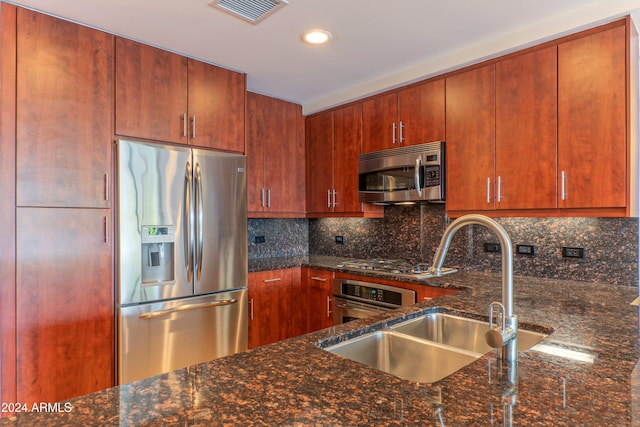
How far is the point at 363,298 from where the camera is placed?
8.98ft

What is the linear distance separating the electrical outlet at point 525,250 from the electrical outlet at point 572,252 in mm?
172

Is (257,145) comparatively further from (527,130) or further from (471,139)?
(527,130)

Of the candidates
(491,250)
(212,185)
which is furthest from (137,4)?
(491,250)

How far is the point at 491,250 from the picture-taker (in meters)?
2.67

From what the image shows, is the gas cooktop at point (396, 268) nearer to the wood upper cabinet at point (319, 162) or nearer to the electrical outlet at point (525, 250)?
the electrical outlet at point (525, 250)

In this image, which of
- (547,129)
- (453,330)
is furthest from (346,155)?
(453,330)

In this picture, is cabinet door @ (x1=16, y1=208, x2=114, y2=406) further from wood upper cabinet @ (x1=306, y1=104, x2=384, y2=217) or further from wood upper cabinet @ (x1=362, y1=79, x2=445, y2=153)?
wood upper cabinet @ (x1=362, y1=79, x2=445, y2=153)

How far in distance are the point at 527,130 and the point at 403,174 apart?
0.88 m

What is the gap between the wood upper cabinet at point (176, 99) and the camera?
90.2 inches

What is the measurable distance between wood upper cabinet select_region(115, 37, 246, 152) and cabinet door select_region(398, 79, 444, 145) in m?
1.26

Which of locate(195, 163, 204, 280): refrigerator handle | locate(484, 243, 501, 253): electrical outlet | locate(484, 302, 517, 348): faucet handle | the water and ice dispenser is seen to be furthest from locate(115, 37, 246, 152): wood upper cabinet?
locate(484, 302, 517, 348): faucet handle

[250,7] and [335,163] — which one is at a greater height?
[250,7]

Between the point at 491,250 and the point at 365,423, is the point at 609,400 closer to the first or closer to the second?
the point at 365,423

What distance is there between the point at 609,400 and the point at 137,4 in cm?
243
